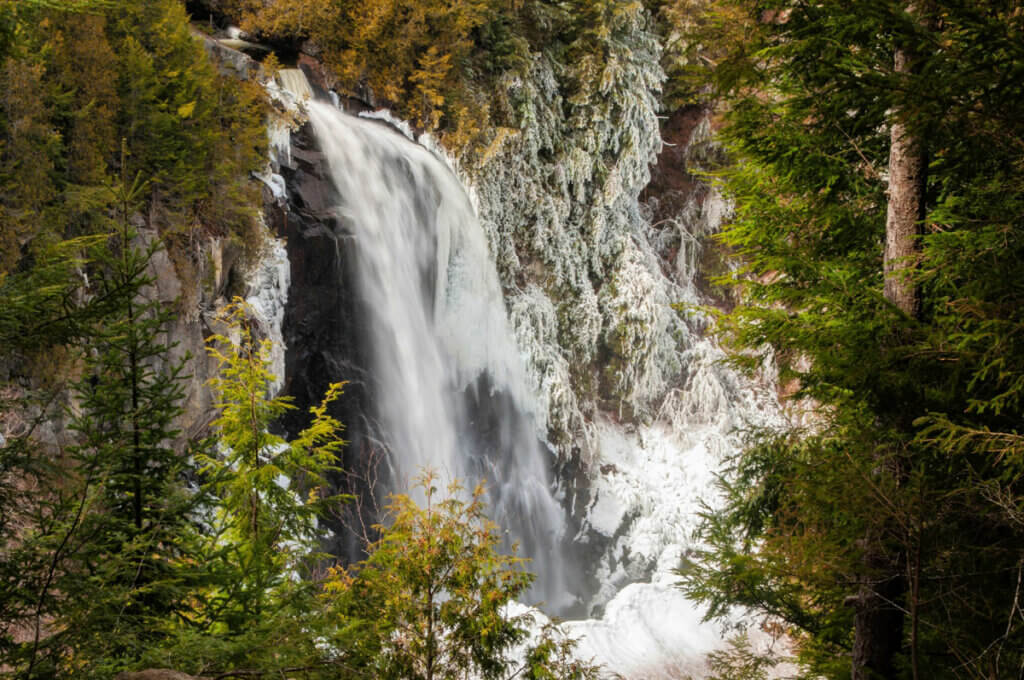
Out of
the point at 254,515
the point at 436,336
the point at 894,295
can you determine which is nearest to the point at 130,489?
the point at 254,515

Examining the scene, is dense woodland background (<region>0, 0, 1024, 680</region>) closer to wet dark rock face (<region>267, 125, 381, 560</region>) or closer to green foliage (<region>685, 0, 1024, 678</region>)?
green foliage (<region>685, 0, 1024, 678</region>)

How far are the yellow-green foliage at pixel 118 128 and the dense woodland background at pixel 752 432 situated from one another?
38 mm

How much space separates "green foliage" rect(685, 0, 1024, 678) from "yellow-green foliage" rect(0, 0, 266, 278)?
199 inches

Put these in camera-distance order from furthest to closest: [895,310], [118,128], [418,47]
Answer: [418,47]
[118,128]
[895,310]

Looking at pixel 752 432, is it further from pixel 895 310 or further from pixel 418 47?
pixel 418 47

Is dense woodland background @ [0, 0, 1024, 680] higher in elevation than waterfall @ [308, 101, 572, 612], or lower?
lower

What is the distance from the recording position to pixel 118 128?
6711 mm

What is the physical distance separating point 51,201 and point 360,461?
567 centimetres

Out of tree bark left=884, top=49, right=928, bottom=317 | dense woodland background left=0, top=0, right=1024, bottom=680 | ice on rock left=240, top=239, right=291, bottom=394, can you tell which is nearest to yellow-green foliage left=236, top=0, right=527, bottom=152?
ice on rock left=240, top=239, right=291, bottom=394

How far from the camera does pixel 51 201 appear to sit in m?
6.05

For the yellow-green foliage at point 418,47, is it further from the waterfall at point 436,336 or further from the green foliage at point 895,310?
the green foliage at point 895,310

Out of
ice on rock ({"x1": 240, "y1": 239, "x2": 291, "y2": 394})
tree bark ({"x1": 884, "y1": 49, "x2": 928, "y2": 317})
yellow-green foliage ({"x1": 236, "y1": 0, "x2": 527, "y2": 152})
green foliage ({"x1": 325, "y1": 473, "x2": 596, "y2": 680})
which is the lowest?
green foliage ({"x1": 325, "y1": 473, "x2": 596, "y2": 680})

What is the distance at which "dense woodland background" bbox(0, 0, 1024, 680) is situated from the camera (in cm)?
235

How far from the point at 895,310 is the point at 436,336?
31.6 ft
